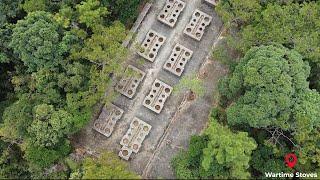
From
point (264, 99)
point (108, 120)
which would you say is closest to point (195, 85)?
point (264, 99)

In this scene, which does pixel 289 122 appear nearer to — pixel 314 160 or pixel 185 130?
pixel 314 160

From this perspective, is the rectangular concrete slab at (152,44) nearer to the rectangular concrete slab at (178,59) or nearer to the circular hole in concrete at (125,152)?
the rectangular concrete slab at (178,59)

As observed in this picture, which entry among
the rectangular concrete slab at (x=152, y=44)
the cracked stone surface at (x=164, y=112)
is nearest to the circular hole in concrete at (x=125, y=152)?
the cracked stone surface at (x=164, y=112)

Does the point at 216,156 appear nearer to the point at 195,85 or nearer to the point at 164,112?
the point at 195,85

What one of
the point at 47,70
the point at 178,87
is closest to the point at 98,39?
the point at 47,70

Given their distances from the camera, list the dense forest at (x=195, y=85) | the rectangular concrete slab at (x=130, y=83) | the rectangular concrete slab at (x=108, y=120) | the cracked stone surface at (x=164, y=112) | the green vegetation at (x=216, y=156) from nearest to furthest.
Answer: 1. the green vegetation at (x=216, y=156)
2. the dense forest at (x=195, y=85)
3. the cracked stone surface at (x=164, y=112)
4. the rectangular concrete slab at (x=108, y=120)
5. the rectangular concrete slab at (x=130, y=83)

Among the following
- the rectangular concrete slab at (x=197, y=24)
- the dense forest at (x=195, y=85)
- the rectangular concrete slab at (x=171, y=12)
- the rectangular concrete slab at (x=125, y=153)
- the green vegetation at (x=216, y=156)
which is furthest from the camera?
the rectangular concrete slab at (x=171, y=12)

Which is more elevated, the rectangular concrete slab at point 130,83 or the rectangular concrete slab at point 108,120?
the rectangular concrete slab at point 130,83
